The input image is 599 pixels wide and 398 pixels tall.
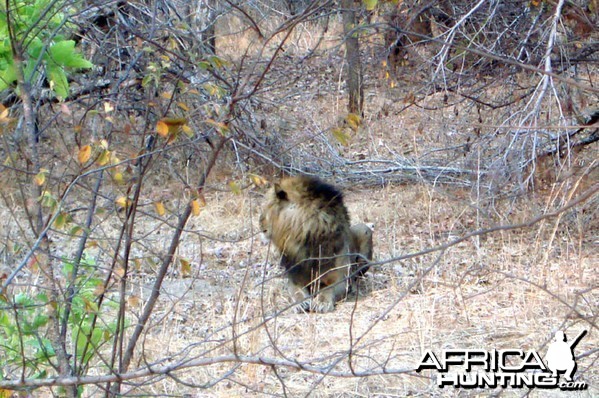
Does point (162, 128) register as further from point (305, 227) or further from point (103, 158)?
point (305, 227)

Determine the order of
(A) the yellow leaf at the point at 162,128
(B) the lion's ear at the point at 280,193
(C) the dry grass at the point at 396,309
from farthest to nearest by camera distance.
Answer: (B) the lion's ear at the point at 280,193, (C) the dry grass at the point at 396,309, (A) the yellow leaf at the point at 162,128

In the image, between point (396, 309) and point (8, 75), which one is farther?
point (396, 309)

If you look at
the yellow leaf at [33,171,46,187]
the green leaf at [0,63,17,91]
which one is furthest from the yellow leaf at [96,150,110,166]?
the green leaf at [0,63,17,91]

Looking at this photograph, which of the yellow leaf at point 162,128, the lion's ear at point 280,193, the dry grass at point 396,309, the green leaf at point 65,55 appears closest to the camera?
the yellow leaf at point 162,128

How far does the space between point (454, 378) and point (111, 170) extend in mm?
2070

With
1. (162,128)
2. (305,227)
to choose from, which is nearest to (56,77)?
(162,128)

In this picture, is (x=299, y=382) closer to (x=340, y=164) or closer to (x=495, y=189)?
(x=495, y=189)

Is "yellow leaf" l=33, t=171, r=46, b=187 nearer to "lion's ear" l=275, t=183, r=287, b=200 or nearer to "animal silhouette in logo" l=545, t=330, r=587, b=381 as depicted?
"animal silhouette in logo" l=545, t=330, r=587, b=381

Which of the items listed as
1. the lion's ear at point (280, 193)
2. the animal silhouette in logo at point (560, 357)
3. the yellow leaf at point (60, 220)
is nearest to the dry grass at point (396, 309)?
the animal silhouette in logo at point (560, 357)

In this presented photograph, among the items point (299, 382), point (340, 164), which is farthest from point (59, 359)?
point (340, 164)

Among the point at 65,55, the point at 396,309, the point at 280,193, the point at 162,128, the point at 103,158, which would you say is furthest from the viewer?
the point at 280,193

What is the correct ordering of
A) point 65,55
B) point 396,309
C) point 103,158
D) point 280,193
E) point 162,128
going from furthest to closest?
1. point 280,193
2. point 396,309
3. point 103,158
4. point 65,55
5. point 162,128

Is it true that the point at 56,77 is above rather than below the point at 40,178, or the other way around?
above

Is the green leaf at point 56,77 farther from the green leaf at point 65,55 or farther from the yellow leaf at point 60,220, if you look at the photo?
the yellow leaf at point 60,220
